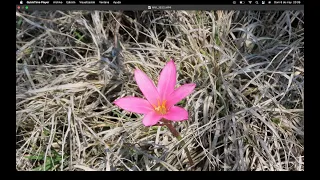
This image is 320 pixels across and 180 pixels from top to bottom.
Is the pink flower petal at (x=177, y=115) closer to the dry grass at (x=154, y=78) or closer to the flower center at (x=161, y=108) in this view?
the flower center at (x=161, y=108)

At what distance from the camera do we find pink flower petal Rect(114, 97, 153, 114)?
112cm

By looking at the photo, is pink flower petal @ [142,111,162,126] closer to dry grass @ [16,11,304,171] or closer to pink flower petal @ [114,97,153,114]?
pink flower petal @ [114,97,153,114]

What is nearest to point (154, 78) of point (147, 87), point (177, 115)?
point (147, 87)

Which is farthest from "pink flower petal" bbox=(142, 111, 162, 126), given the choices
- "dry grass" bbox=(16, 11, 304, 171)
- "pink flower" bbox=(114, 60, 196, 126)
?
"dry grass" bbox=(16, 11, 304, 171)

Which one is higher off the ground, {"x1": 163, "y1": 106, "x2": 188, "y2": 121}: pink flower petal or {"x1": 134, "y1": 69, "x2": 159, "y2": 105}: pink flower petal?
{"x1": 134, "y1": 69, "x2": 159, "y2": 105}: pink flower petal

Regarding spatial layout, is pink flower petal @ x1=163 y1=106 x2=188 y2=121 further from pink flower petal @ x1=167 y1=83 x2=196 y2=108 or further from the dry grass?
the dry grass

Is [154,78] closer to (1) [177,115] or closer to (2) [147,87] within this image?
(2) [147,87]

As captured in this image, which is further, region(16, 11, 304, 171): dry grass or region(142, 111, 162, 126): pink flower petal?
region(16, 11, 304, 171): dry grass

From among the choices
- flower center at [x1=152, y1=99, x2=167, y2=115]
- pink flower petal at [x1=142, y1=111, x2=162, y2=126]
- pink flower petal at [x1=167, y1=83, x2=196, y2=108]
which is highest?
pink flower petal at [x1=167, y1=83, x2=196, y2=108]

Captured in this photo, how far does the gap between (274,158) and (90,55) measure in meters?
0.59

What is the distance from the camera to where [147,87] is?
116 centimetres

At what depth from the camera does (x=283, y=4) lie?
3.80 ft

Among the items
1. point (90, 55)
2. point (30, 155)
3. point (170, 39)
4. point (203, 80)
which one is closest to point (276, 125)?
point (203, 80)

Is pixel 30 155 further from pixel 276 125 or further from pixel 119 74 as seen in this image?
pixel 276 125
